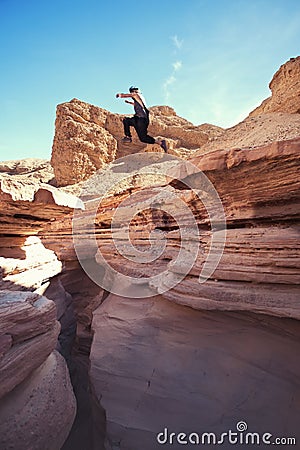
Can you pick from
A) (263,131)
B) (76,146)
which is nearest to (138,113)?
(263,131)

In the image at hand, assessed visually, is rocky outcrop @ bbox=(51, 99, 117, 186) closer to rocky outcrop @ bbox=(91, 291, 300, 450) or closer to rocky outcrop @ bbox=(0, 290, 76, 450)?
rocky outcrop @ bbox=(91, 291, 300, 450)

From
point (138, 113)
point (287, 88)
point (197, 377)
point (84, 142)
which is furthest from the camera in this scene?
point (84, 142)

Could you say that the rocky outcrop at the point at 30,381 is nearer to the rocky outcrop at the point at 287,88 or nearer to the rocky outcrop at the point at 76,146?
the rocky outcrop at the point at 287,88

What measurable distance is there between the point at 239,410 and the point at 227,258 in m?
1.96

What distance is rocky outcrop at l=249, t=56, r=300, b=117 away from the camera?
8.59 meters

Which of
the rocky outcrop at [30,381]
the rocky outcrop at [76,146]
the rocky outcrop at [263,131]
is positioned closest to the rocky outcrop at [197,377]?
the rocky outcrop at [30,381]

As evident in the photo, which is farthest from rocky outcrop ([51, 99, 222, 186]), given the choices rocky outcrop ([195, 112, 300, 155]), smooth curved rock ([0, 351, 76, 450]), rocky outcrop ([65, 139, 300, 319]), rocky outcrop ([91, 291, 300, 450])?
smooth curved rock ([0, 351, 76, 450])

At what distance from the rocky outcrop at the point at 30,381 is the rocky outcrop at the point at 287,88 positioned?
34.1ft

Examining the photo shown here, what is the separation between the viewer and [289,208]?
9.36 ft

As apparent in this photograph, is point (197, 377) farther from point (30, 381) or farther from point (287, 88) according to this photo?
point (287, 88)

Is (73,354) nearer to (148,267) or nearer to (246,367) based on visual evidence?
(148,267)

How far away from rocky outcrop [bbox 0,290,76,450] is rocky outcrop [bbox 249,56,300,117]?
1041cm

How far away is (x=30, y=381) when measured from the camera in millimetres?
2443

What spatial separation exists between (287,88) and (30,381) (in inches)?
463
